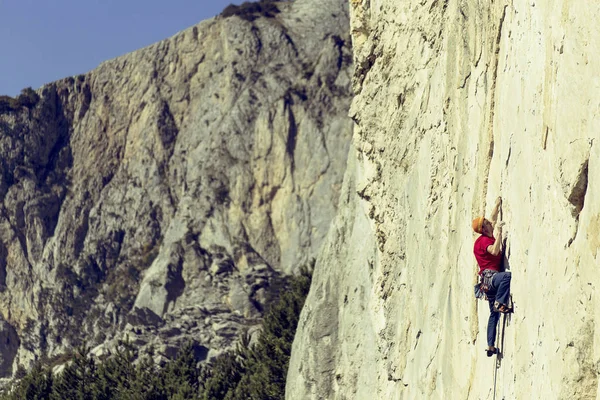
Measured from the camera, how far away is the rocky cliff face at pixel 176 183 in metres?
69.0

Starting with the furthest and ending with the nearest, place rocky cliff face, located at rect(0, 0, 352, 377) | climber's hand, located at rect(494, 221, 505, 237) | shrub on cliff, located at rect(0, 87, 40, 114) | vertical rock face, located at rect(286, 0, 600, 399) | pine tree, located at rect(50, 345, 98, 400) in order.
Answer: shrub on cliff, located at rect(0, 87, 40, 114) < rocky cliff face, located at rect(0, 0, 352, 377) < pine tree, located at rect(50, 345, 98, 400) < climber's hand, located at rect(494, 221, 505, 237) < vertical rock face, located at rect(286, 0, 600, 399)

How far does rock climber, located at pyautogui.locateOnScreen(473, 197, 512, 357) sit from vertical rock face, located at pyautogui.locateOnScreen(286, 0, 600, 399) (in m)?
0.20

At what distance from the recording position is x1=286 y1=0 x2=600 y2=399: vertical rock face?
13.0 metres

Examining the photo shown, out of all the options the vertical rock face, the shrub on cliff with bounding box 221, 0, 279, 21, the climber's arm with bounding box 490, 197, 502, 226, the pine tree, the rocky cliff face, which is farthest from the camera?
the shrub on cliff with bounding box 221, 0, 279, 21

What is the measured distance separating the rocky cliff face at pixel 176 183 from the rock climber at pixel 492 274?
4458cm

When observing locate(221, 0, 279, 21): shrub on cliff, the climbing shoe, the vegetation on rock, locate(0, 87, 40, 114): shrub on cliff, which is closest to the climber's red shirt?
the climbing shoe

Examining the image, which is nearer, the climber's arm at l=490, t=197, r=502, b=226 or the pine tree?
the climber's arm at l=490, t=197, r=502, b=226

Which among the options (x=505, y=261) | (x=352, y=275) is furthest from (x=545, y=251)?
(x=352, y=275)

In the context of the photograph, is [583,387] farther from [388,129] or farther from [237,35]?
[237,35]

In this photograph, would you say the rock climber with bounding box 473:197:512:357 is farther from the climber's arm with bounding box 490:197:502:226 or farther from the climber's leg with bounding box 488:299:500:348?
the climber's arm with bounding box 490:197:502:226

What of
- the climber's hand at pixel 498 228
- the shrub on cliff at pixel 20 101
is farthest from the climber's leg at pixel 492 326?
the shrub on cliff at pixel 20 101

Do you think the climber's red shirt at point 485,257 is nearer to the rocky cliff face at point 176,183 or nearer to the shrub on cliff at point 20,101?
the rocky cliff face at point 176,183

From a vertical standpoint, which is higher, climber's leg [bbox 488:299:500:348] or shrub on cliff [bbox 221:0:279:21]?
shrub on cliff [bbox 221:0:279:21]

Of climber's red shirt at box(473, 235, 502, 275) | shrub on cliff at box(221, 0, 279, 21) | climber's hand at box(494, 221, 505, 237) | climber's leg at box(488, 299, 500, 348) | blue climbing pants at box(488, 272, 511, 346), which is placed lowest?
climber's leg at box(488, 299, 500, 348)
